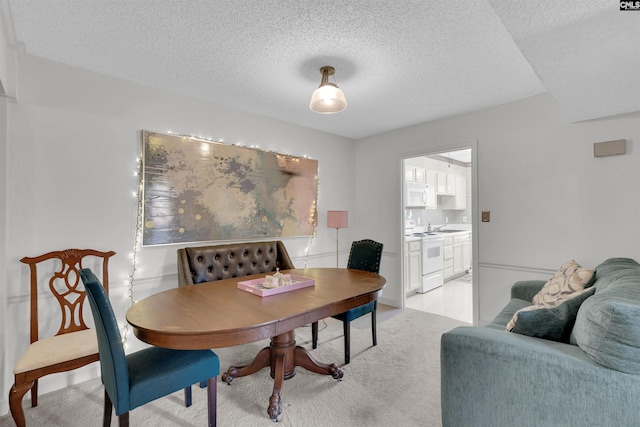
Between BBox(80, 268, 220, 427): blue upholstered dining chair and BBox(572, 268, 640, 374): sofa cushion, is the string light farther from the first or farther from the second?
BBox(572, 268, 640, 374): sofa cushion

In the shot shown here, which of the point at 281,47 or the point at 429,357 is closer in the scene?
the point at 281,47

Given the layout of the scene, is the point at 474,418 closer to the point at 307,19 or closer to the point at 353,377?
the point at 353,377

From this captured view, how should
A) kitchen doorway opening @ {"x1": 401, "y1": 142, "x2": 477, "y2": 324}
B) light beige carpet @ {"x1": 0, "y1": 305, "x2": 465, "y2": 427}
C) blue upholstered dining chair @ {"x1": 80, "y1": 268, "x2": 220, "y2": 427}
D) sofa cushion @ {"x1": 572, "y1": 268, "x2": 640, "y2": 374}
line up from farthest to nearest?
kitchen doorway opening @ {"x1": 401, "y1": 142, "x2": 477, "y2": 324} < light beige carpet @ {"x1": 0, "y1": 305, "x2": 465, "y2": 427} < blue upholstered dining chair @ {"x1": 80, "y1": 268, "x2": 220, "y2": 427} < sofa cushion @ {"x1": 572, "y1": 268, "x2": 640, "y2": 374}

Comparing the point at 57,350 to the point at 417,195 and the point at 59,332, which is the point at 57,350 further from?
the point at 417,195

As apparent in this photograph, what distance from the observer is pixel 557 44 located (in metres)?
1.51

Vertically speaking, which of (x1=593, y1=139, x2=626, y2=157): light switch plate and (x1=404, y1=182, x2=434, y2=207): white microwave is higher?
(x1=593, y1=139, x2=626, y2=157): light switch plate

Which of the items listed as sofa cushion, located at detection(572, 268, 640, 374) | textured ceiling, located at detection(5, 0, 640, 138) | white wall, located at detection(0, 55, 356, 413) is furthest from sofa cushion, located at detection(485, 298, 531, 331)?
white wall, located at detection(0, 55, 356, 413)

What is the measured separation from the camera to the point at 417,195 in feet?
17.5

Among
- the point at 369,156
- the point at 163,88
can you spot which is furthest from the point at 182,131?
the point at 369,156

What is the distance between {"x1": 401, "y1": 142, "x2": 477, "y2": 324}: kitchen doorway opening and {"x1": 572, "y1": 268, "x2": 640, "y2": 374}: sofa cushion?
2.11 metres

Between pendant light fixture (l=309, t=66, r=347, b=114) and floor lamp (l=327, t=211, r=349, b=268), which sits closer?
pendant light fixture (l=309, t=66, r=347, b=114)

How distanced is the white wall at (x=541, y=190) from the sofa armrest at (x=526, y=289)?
1.16ft

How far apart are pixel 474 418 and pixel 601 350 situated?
62 centimetres

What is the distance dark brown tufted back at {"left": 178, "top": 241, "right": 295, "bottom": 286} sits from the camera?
271 centimetres
